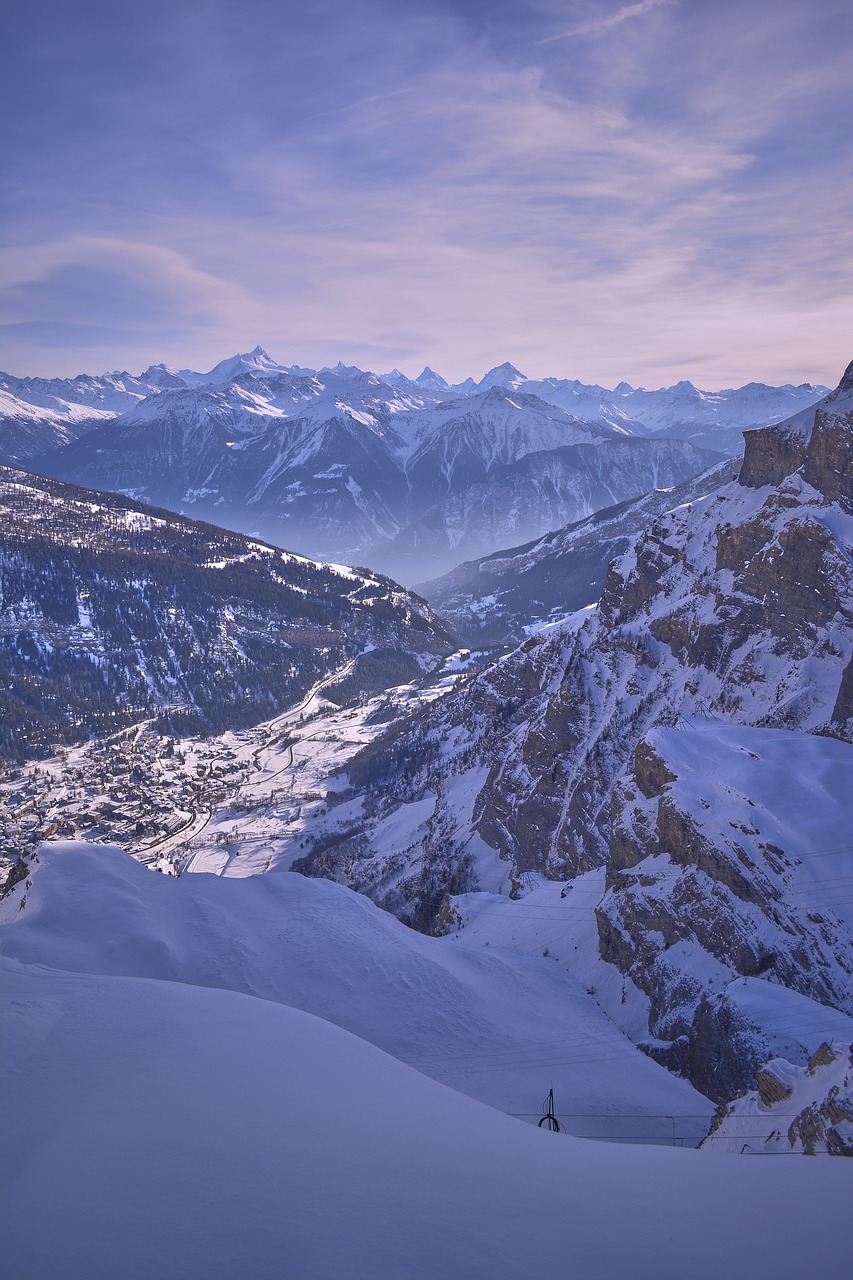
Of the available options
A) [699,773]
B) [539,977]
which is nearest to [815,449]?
[699,773]

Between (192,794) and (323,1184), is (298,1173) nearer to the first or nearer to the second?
(323,1184)

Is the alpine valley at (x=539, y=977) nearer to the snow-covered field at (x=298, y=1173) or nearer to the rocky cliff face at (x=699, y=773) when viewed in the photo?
the snow-covered field at (x=298, y=1173)

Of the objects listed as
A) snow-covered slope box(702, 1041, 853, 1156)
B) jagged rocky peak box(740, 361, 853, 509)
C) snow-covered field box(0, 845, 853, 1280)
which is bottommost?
snow-covered slope box(702, 1041, 853, 1156)

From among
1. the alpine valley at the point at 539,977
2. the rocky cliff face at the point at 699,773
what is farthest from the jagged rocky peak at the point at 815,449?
the alpine valley at the point at 539,977

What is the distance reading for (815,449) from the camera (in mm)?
71375

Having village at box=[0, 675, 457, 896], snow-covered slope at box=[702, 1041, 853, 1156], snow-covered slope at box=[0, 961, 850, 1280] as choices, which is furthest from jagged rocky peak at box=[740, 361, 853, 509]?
village at box=[0, 675, 457, 896]

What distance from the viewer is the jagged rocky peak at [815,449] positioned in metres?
68.6

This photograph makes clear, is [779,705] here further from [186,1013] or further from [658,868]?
[186,1013]

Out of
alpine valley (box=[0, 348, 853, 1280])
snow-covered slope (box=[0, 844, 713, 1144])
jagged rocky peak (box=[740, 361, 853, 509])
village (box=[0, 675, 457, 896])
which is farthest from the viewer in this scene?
village (box=[0, 675, 457, 896])

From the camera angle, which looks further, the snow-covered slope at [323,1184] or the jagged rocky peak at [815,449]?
the jagged rocky peak at [815,449]

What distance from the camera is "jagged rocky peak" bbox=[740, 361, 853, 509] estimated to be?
225 ft

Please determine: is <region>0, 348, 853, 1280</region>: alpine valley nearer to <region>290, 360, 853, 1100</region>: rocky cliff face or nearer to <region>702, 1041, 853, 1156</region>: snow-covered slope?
<region>702, 1041, 853, 1156</region>: snow-covered slope

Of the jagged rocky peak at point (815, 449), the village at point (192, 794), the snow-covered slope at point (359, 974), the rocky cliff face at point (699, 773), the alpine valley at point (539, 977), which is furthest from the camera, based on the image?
the village at point (192, 794)

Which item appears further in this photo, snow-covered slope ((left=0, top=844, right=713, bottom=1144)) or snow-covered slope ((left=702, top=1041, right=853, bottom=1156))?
snow-covered slope ((left=0, top=844, right=713, bottom=1144))
